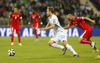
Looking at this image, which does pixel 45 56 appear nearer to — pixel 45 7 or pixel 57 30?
pixel 57 30

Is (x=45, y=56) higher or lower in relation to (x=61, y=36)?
lower

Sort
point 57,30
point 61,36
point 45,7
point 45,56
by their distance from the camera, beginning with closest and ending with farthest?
point 61,36
point 45,56
point 57,30
point 45,7

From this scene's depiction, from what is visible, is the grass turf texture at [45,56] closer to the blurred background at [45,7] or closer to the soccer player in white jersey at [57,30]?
the soccer player in white jersey at [57,30]

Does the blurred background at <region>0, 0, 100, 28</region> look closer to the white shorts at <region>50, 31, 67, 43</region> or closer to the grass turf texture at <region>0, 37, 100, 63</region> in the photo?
the grass turf texture at <region>0, 37, 100, 63</region>

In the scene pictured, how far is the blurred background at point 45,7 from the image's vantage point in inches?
1101

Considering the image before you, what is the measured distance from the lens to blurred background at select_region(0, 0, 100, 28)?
1101 inches

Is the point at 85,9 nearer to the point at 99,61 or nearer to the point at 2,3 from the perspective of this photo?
the point at 2,3

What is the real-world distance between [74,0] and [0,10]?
862 cm

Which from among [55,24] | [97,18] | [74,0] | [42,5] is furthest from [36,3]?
[55,24]

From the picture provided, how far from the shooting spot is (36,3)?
1160 inches

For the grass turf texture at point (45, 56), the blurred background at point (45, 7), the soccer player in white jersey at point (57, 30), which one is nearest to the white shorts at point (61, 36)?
the soccer player in white jersey at point (57, 30)

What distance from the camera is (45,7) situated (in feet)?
95.7

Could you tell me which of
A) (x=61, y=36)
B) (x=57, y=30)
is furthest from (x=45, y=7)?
(x=61, y=36)

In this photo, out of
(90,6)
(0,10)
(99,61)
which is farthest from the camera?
(90,6)
